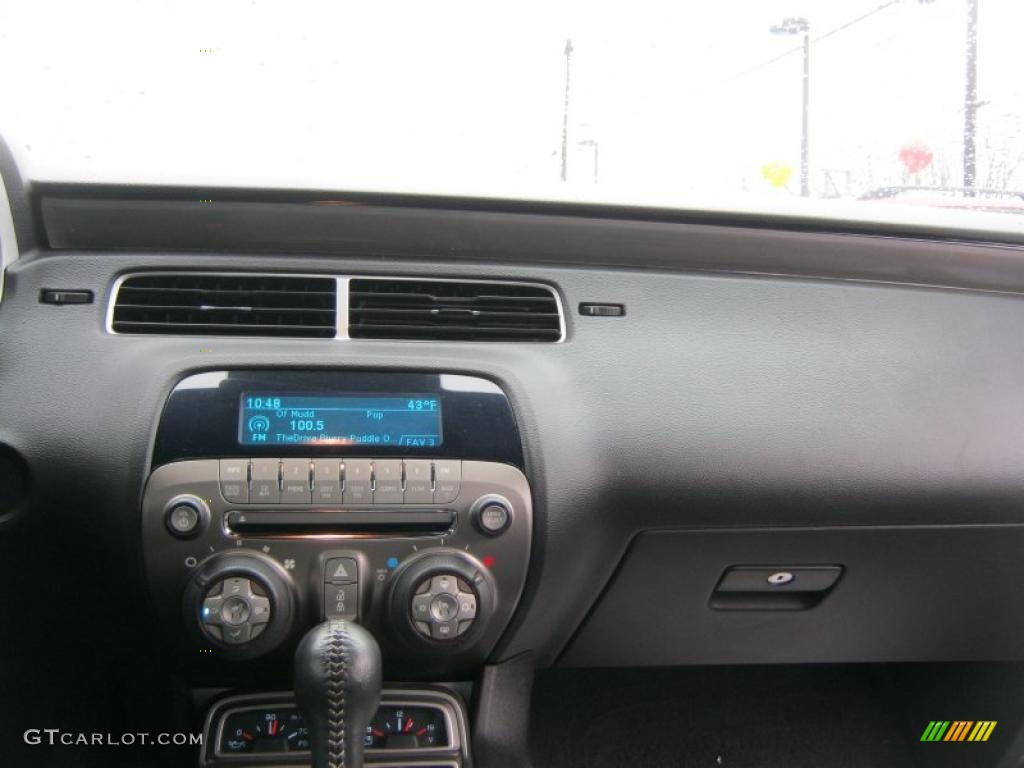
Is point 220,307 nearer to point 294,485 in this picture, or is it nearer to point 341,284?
point 341,284

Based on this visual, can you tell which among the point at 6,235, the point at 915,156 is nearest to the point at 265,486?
the point at 6,235

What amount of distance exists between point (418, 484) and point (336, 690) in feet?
1.12

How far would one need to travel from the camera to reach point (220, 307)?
64.1 inches

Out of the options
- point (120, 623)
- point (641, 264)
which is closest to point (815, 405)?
point (641, 264)

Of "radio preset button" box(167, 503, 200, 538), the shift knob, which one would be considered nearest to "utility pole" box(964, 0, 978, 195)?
the shift knob

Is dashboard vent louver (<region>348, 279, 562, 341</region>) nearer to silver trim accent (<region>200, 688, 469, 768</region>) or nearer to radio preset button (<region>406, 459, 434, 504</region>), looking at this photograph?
radio preset button (<region>406, 459, 434, 504</region>)

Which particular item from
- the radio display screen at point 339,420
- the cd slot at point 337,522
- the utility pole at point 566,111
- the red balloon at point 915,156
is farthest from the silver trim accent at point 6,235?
the red balloon at point 915,156

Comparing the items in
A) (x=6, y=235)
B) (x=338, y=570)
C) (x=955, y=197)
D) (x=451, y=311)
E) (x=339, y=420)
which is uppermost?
(x=955, y=197)

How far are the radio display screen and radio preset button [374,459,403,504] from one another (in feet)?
0.15

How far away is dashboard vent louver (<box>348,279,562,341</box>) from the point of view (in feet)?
5.39

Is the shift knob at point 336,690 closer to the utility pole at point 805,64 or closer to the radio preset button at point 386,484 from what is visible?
the radio preset button at point 386,484

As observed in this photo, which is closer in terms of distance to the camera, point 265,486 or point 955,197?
point 265,486

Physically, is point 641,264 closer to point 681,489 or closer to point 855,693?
point 681,489

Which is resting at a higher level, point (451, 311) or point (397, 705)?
point (451, 311)
